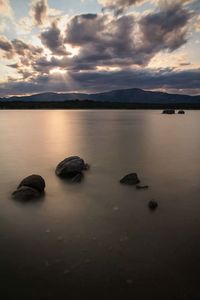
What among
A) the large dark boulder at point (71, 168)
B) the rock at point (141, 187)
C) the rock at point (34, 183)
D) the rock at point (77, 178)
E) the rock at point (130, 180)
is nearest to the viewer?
the rock at point (34, 183)

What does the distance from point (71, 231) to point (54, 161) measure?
14.4 meters

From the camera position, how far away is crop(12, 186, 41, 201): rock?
12.1m

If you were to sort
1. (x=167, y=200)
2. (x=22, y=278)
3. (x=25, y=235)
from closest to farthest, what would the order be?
1. (x=22, y=278)
2. (x=25, y=235)
3. (x=167, y=200)

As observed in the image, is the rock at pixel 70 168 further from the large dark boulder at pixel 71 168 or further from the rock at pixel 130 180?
the rock at pixel 130 180

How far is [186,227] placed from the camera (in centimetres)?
940

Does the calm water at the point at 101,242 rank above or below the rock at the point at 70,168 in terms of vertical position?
above

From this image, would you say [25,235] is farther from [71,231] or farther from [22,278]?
[22,278]

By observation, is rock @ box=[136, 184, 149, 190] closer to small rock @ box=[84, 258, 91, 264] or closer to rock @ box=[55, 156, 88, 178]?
rock @ box=[55, 156, 88, 178]

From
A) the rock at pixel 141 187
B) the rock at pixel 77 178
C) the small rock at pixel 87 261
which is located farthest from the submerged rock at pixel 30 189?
the small rock at pixel 87 261

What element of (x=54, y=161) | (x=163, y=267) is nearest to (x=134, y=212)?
(x=163, y=267)

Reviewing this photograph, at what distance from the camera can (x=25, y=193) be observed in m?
12.4

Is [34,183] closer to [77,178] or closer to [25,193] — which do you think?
[25,193]

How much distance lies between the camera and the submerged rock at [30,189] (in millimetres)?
12242

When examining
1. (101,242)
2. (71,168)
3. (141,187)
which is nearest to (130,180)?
(141,187)
